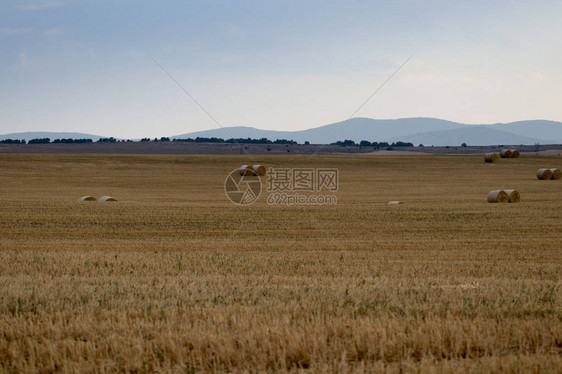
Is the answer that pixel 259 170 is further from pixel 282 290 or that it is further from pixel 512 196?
pixel 282 290

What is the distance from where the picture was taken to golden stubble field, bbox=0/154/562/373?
18.4 feet

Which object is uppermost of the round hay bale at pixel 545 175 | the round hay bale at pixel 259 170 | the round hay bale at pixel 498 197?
the round hay bale at pixel 259 170

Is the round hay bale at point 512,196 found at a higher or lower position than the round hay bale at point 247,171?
lower

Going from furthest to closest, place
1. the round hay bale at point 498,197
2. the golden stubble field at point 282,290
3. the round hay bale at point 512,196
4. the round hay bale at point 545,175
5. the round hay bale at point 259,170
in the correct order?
the round hay bale at point 259,170 < the round hay bale at point 545,175 < the round hay bale at point 512,196 < the round hay bale at point 498,197 < the golden stubble field at point 282,290

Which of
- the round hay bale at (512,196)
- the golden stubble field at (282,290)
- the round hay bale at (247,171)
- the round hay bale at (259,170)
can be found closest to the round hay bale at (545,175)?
the round hay bale at (512,196)

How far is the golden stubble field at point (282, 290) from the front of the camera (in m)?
5.61

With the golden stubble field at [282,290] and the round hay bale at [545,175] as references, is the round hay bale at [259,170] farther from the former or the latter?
the round hay bale at [545,175]

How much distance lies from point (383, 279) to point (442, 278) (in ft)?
4.11

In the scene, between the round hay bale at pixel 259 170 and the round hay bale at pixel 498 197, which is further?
the round hay bale at pixel 259 170

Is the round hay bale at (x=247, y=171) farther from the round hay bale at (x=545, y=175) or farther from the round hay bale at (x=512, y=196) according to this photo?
the round hay bale at (x=545, y=175)

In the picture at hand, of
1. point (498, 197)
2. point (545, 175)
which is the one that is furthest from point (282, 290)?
point (545, 175)

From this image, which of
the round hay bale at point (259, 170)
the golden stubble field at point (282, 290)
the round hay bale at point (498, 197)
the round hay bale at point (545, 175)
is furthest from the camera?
the round hay bale at point (259, 170)

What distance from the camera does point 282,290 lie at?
861cm

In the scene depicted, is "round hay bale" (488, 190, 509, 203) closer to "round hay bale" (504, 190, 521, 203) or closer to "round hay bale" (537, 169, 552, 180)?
"round hay bale" (504, 190, 521, 203)
